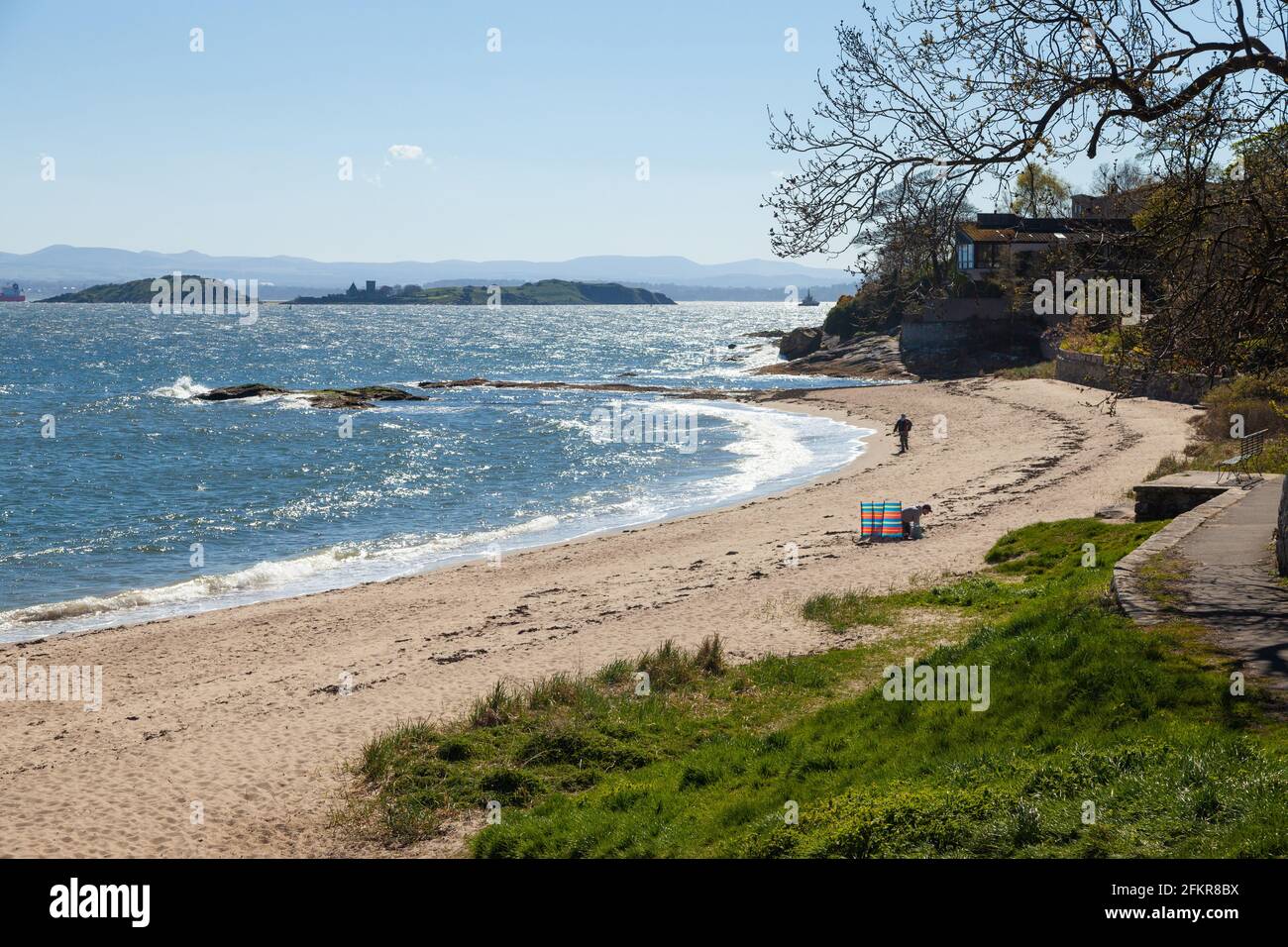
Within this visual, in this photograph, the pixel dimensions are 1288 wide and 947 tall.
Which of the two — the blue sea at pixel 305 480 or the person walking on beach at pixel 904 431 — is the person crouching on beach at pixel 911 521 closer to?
the blue sea at pixel 305 480

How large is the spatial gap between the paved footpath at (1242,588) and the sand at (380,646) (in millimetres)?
5274

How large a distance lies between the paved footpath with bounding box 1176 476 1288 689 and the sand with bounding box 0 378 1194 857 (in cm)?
527

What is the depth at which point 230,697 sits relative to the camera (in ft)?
53.8

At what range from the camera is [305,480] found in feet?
131

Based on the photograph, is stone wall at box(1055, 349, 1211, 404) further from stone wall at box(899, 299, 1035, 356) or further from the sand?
stone wall at box(899, 299, 1035, 356)

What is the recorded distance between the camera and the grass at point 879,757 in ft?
22.9

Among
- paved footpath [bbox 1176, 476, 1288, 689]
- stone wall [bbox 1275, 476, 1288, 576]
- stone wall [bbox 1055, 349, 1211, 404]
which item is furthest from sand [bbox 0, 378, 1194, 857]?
stone wall [bbox 1055, 349, 1211, 404]

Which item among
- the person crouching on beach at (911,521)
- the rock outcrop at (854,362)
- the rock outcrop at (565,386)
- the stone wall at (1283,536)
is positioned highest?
the rock outcrop at (854,362)

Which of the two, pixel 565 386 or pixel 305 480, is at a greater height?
pixel 565 386

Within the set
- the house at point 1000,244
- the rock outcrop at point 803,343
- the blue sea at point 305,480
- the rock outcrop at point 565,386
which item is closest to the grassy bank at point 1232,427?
the blue sea at point 305,480

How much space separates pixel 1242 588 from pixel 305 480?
34254 mm

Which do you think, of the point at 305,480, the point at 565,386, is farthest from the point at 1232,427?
the point at 565,386

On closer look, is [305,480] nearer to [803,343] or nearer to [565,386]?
[565,386]

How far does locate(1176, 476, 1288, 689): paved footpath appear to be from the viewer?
9.22 m
